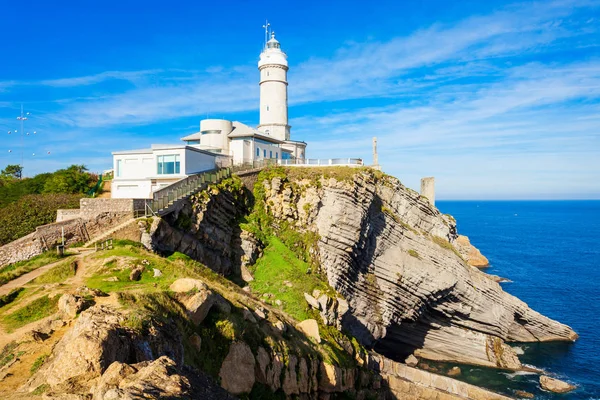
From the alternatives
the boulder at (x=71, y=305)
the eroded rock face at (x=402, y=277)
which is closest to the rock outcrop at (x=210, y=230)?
the eroded rock face at (x=402, y=277)

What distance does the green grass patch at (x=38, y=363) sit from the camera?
9969 millimetres

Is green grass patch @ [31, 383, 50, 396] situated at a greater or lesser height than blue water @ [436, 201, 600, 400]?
greater

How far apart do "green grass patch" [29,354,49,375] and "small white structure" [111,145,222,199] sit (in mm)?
24745

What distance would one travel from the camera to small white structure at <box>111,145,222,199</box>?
34531mm

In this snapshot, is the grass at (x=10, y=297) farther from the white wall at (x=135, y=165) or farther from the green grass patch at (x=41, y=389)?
the white wall at (x=135, y=165)

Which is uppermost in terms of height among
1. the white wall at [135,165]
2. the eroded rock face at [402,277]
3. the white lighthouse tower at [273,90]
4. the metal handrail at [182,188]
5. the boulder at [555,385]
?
the white lighthouse tower at [273,90]

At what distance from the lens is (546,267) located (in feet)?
248

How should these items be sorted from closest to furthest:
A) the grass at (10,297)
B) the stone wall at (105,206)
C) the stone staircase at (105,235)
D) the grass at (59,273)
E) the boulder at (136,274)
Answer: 1. the grass at (10,297)
2. the boulder at (136,274)
3. the grass at (59,273)
4. the stone staircase at (105,235)
5. the stone wall at (105,206)

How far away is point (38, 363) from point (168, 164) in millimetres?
26220

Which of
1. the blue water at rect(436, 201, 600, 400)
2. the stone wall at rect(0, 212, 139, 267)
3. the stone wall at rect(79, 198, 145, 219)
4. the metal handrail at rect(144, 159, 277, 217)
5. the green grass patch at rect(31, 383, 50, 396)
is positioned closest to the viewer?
the green grass patch at rect(31, 383, 50, 396)

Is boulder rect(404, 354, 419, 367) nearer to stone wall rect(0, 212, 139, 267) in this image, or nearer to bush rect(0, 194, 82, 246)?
stone wall rect(0, 212, 139, 267)

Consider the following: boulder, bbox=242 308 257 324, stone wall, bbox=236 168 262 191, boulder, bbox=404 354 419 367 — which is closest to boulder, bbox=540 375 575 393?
boulder, bbox=404 354 419 367

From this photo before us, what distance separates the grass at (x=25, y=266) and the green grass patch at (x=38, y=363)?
35.7ft

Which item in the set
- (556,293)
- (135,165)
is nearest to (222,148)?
(135,165)
